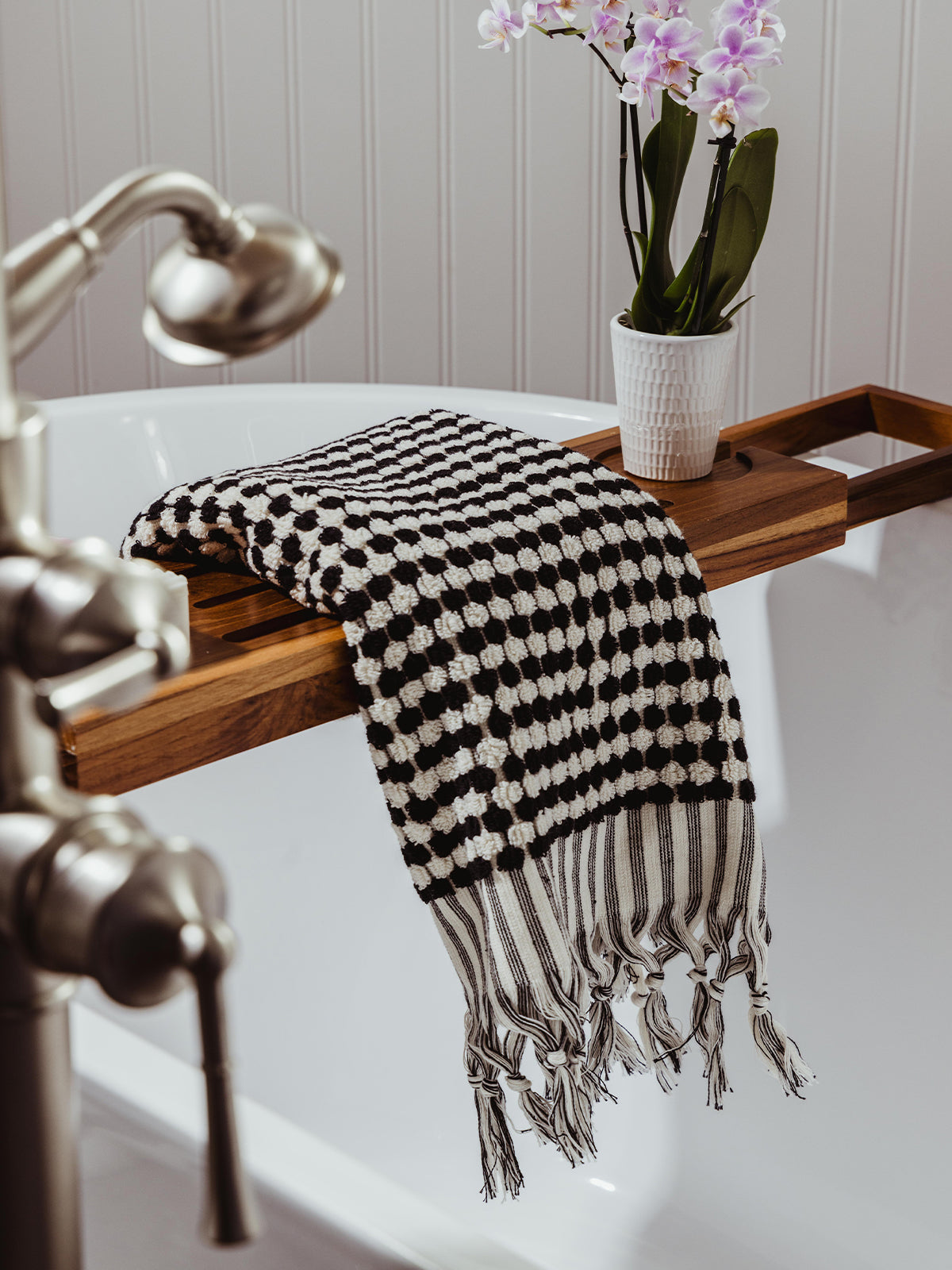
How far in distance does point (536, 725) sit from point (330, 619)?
13 cm

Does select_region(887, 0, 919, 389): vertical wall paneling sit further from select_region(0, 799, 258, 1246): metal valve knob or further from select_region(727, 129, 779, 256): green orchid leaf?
select_region(0, 799, 258, 1246): metal valve knob

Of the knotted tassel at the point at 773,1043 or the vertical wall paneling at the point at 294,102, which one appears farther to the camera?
the vertical wall paneling at the point at 294,102

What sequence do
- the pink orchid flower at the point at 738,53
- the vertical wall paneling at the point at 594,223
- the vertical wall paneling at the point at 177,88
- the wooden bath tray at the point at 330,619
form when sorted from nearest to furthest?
the wooden bath tray at the point at 330,619 → the pink orchid flower at the point at 738,53 → the vertical wall paneling at the point at 594,223 → the vertical wall paneling at the point at 177,88

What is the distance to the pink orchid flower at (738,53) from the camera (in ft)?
2.85

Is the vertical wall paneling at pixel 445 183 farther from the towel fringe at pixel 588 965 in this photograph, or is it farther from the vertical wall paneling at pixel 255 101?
the towel fringe at pixel 588 965

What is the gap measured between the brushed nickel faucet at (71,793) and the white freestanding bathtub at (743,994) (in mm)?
845

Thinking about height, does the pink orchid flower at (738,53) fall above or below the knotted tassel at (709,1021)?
above

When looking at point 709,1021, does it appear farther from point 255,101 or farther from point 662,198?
point 255,101

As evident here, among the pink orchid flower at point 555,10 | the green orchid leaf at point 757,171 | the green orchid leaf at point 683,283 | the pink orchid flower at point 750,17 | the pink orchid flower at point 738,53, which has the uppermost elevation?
the pink orchid flower at point 555,10

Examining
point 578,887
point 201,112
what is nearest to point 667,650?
point 578,887

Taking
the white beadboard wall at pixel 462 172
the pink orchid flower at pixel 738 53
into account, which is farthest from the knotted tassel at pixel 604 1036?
the white beadboard wall at pixel 462 172

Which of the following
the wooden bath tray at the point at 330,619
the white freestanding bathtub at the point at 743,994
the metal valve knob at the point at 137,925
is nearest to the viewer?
the metal valve knob at the point at 137,925

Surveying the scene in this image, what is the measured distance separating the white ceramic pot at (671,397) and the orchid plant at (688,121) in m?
0.02

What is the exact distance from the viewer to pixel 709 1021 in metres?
0.87
